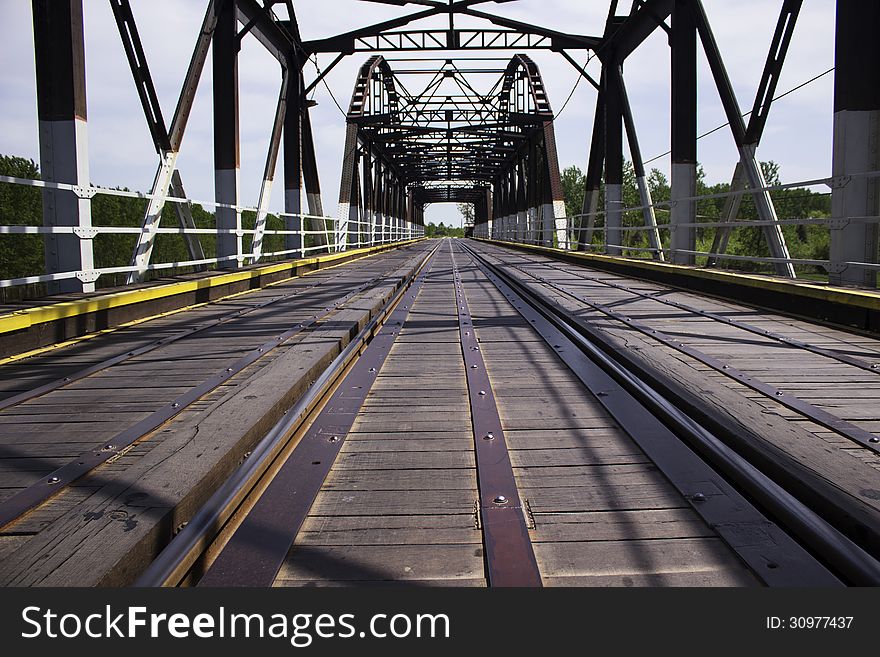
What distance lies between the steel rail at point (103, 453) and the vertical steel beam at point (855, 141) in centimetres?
517

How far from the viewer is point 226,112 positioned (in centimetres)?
1160

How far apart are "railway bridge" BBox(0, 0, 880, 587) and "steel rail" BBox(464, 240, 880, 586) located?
11mm

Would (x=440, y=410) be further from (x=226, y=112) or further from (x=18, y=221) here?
(x=18, y=221)

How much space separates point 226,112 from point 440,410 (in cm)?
942

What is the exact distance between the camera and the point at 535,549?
6.86ft

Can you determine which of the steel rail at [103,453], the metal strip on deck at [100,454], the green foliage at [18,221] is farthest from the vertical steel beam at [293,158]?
the green foliage at [18,221]

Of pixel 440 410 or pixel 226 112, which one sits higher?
pixel 226 112

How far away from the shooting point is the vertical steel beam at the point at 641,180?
12266 millimetres

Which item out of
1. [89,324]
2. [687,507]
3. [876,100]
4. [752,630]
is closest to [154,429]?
[687,507]

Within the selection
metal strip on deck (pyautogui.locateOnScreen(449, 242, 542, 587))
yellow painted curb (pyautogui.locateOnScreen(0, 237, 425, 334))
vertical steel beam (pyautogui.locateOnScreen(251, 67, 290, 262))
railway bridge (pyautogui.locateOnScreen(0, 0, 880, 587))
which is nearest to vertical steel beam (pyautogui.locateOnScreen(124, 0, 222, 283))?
railway bridge (pyautogui.locateOnScreen(0, 0, 880, 587))

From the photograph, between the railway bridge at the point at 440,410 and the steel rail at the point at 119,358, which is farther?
the steel rail at the point at 119,358

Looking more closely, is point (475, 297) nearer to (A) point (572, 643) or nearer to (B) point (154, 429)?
(B) point (154, 429)

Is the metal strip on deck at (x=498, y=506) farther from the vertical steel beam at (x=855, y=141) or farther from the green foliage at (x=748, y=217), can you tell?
the green foliage at (x=748, y=217)

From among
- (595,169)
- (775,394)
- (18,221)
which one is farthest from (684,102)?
(18,221)
